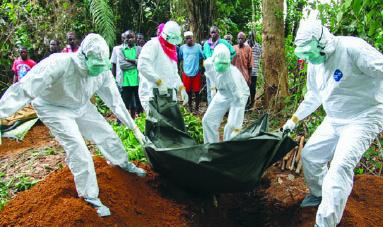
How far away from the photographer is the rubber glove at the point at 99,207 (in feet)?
8.34

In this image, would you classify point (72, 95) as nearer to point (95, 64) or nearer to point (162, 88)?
point (95, 64)

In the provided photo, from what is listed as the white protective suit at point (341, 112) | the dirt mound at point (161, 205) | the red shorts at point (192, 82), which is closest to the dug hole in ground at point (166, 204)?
the dirt mound at point (161, 205)

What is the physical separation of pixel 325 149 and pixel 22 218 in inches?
110

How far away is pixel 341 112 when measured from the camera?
2.71 meters

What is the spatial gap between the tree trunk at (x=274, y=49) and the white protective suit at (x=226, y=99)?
175cm

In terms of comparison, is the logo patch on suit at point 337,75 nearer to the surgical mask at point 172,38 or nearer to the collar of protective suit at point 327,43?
the collar of protective suit at point 327,43

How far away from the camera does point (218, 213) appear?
346cm

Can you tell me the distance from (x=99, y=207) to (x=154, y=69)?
89.7 inches

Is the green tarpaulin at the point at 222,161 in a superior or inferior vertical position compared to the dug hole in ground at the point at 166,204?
superior

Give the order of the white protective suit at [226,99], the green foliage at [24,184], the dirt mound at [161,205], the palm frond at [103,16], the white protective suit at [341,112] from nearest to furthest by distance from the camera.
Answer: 1. the white protective suit at [341,112]
2. the dirt mound at [161,205]
3. the green foliage at [24,184]
4. the white protective suit at [226,99]
5. the palm frond at [103,16]

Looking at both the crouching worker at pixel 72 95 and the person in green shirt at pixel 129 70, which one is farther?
the person in green shirt at pixel 129 70

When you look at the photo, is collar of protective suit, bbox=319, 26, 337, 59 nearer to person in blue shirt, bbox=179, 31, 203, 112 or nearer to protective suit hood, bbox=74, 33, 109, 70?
protective suit hood, bbox=74, 33, 109, 70

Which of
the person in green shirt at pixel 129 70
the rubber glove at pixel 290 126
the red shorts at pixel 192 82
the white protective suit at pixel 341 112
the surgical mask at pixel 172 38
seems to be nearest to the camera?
the white protective suit at pixel 341 112

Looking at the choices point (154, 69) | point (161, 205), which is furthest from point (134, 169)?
point (154, 69)
